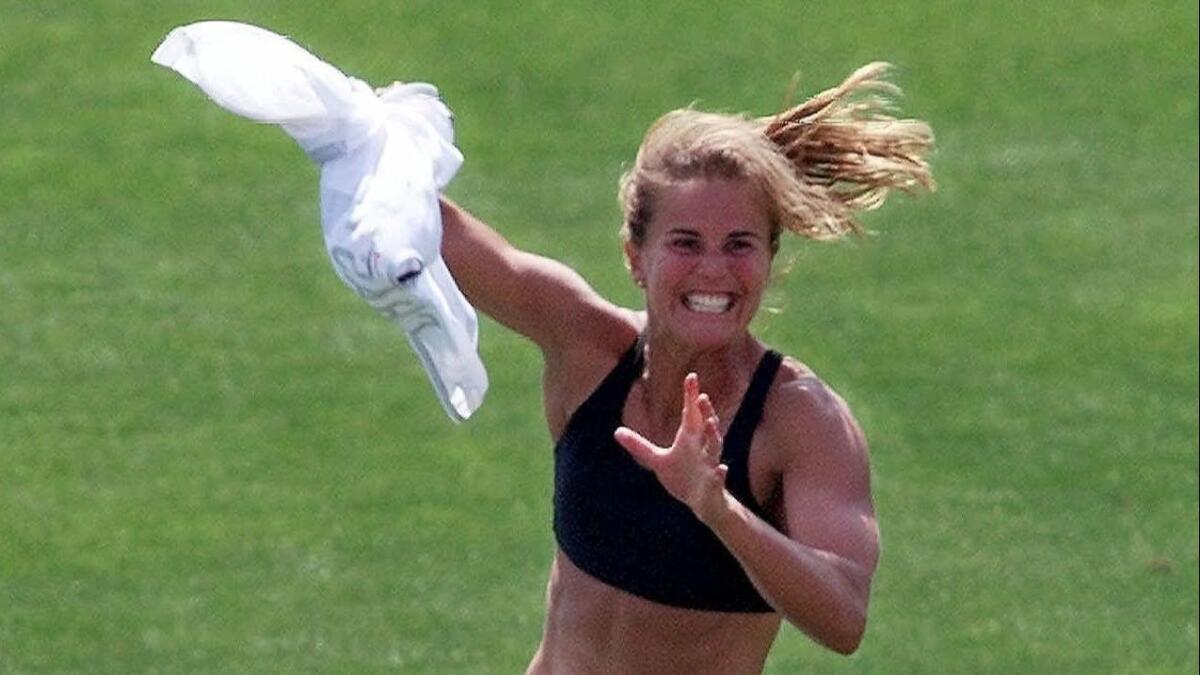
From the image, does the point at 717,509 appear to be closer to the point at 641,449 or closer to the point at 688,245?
Answer: the point at 641,449

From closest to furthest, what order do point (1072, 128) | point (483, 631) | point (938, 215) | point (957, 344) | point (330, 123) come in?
1. point (330, 123)
2. point (483, 631)
3. point (957, 344)
4. point (938, 215)
5. point (1072, 128)

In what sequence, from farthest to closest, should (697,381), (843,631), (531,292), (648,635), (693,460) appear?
(531,292) < (648,635) < (697,381) < (843,631) < (693,460)

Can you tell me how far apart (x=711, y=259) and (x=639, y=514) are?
19.0 inches

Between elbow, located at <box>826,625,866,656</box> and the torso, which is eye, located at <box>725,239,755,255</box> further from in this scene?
elbow, located at <box>826,625,866,656</box>

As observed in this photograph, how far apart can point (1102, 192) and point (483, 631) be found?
3.70 metres

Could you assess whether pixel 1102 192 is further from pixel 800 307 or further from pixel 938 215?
pixel 800 307

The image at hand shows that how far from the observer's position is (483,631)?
773 centimetres

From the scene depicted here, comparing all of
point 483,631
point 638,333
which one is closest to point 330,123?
point 638,333

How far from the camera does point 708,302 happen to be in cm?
468

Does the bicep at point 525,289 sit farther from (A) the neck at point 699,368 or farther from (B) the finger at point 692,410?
(B) the finger at point 692,410

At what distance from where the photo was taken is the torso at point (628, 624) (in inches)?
193

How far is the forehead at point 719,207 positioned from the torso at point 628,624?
0.96ft

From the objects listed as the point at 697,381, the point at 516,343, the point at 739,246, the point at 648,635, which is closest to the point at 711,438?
the point at 697,381

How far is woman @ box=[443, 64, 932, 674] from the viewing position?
4.67 m
